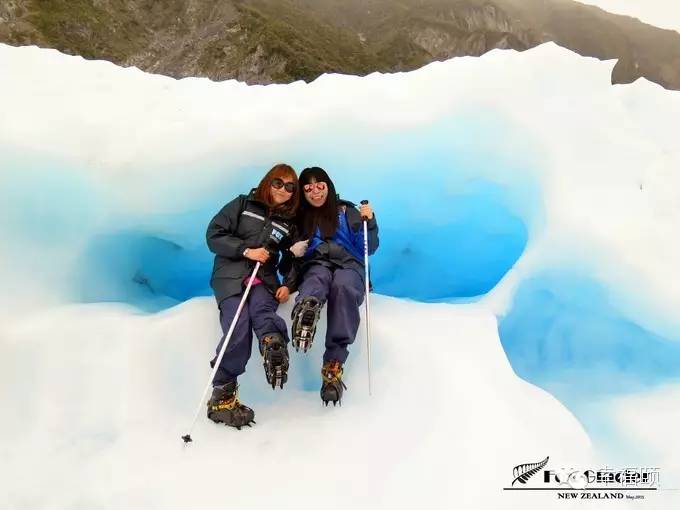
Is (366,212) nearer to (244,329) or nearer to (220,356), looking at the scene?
(244,329)

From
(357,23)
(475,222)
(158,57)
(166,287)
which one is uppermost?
(357,23)

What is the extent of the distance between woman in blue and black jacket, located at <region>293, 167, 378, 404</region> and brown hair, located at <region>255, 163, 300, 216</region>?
81 mm

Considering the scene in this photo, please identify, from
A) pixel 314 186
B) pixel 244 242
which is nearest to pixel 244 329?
pixel 244 242

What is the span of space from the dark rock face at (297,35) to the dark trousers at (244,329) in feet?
184

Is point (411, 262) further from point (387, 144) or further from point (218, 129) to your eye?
point (218, 129)

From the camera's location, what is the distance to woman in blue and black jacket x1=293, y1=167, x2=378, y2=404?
2.51 metres

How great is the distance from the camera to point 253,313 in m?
2.54

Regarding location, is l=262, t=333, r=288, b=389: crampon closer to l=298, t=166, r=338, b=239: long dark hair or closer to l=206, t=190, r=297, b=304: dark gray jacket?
l=206, t=190, r=297, b=304: dark gray jacket

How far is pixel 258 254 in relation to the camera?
2730 millimetres

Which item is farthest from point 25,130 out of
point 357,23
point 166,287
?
point 357,23

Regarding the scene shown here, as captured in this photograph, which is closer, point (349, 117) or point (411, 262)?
point (349, 117)

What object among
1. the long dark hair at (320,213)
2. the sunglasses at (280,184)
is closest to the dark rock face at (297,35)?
the long dark hair at (320,213)

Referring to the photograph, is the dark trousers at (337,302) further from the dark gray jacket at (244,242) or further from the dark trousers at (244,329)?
the dark gray jacket at (244,242)

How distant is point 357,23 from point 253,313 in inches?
4165
